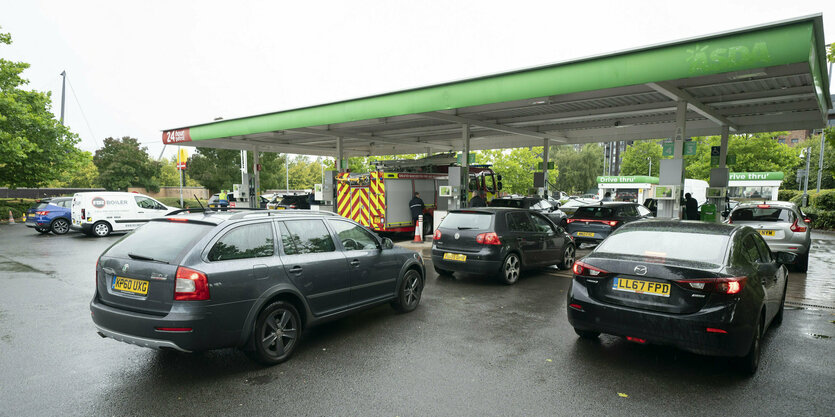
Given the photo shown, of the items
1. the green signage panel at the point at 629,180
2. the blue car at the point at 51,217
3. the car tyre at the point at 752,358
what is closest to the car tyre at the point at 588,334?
the car tyre at the point at 752,358

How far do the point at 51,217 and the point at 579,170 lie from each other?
75.2m

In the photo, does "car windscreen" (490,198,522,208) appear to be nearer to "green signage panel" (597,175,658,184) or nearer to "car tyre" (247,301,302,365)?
"car tyre" (247,301,302,365)

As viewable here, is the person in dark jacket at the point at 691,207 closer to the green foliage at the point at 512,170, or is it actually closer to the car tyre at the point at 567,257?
the car tyre at the point at 567,257

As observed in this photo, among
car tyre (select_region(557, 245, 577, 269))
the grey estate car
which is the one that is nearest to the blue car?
the grey estate car

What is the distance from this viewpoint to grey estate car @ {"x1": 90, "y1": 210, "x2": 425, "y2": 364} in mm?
3941

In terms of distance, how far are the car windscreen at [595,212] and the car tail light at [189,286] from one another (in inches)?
427

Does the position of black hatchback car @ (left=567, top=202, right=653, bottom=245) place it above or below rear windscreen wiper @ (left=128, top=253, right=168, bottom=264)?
below

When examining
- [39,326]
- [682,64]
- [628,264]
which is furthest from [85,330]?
[682,64]

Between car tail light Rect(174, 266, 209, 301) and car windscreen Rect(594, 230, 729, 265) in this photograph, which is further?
car windscreen Rect(594, 230, 729, 265)

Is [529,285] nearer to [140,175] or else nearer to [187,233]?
[187,233]

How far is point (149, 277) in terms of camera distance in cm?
404

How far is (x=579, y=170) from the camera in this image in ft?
258

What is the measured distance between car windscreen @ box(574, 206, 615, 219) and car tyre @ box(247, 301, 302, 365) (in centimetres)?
982

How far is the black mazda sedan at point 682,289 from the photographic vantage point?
3.96m
